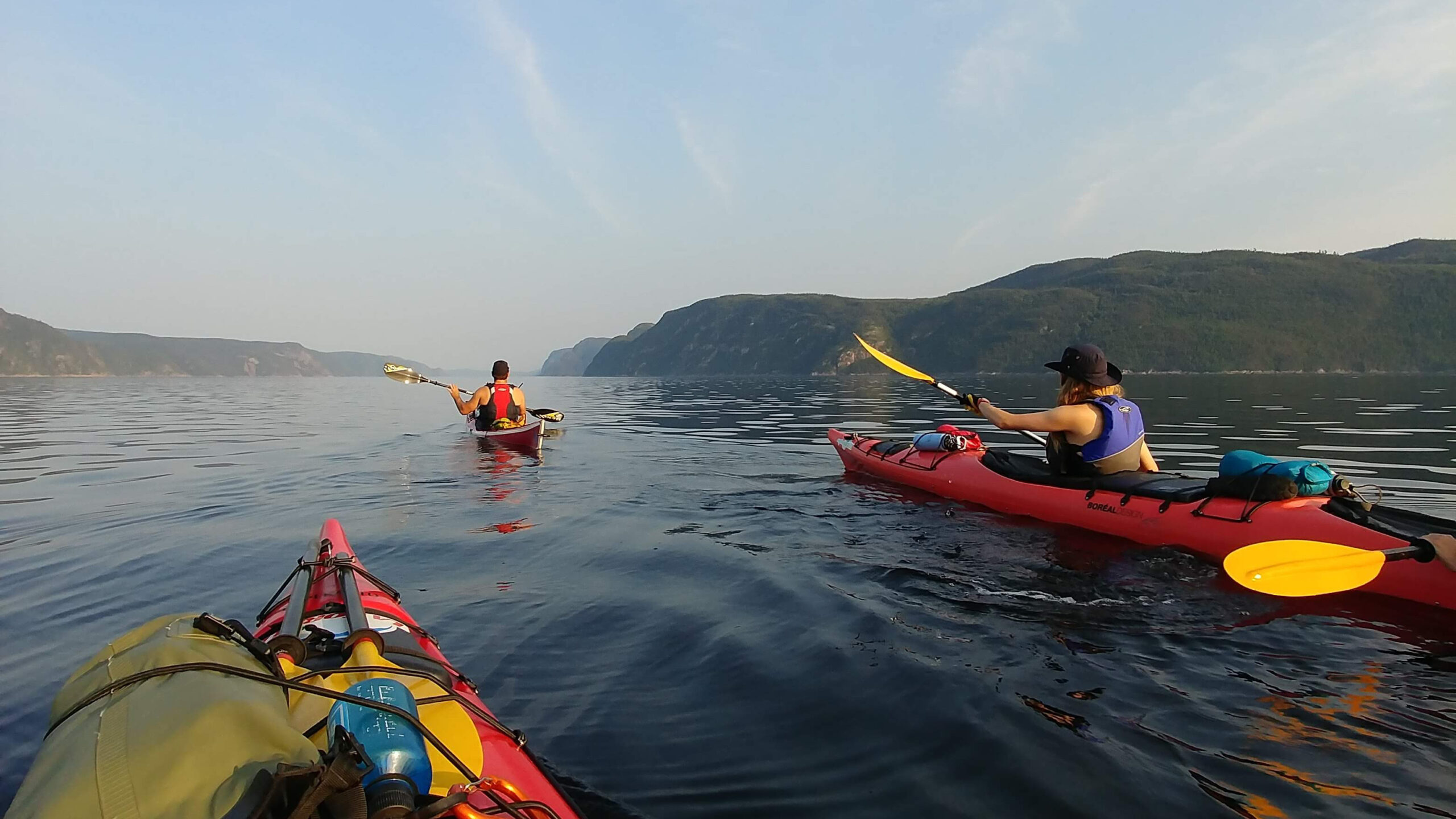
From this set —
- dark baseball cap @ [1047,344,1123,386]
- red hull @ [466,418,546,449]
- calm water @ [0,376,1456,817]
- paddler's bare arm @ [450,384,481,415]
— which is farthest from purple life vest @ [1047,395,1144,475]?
paddler's bare arm @ [450,384,481,415]

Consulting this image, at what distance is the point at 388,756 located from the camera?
2.02 m

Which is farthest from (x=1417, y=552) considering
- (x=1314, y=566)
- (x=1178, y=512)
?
(x=1178, y=512)

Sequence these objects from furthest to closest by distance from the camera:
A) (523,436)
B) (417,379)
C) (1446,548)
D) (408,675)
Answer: (417,379) → (523,436) → (1446,548) → (408,675)

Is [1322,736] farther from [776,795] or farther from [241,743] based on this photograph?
[241,743]

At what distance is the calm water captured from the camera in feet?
12.0

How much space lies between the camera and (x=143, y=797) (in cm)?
166

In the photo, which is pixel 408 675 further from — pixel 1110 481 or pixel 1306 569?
pixel 1110 481

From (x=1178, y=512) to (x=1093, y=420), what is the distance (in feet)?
4.31

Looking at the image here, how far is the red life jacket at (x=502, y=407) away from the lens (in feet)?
57.5

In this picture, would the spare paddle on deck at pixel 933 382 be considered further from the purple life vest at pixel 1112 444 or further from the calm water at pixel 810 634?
the calm water at pixel 810 634

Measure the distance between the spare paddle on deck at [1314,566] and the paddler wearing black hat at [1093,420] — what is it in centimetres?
261

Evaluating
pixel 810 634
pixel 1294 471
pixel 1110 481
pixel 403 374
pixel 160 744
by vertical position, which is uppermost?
pixel 403 374

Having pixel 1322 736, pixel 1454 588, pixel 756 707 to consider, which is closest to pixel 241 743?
pixel 756 707

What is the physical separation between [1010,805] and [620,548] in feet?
18.2
